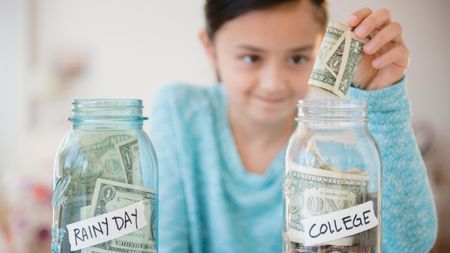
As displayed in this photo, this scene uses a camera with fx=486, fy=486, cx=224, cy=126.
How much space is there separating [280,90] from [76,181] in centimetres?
44

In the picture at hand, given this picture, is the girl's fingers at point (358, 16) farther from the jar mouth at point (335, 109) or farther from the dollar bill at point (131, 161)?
the dollar bill at point (131, 161)

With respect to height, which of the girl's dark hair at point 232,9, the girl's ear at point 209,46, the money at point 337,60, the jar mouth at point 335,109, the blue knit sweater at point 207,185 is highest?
the girl's dark hair at point 232,9

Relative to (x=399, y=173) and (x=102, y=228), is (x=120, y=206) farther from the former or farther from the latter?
(x=399, y=173)

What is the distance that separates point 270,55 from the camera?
2.66 feet

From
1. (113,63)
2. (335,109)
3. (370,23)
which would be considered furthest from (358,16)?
(113,63)

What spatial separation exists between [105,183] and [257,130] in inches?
24.1

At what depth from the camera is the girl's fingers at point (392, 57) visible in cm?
57

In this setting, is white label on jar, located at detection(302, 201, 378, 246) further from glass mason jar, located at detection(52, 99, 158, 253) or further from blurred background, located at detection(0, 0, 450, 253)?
blurred background, located at detection(0, 0, 450, 253)

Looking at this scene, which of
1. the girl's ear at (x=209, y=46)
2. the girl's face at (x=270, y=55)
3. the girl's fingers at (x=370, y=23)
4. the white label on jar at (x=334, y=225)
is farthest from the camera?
the girl's ear at (x=209, y=46)

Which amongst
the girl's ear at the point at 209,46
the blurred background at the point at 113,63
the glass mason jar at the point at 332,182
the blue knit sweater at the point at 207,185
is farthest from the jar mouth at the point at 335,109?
the blurred background at the point at 113,63

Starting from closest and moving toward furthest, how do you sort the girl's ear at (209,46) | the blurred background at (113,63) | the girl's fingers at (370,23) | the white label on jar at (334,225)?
the white label on jar at (334,225), the girl's fingers at (370,23), the girl's ear at (209,46), the blurred background at (113,63)

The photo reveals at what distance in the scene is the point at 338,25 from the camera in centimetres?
54

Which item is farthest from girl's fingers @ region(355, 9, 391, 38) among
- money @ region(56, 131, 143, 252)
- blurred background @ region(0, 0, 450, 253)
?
blurred background @ region(0, 0, 450, 253)

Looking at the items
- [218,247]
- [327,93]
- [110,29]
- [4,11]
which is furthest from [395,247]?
[4,11]
